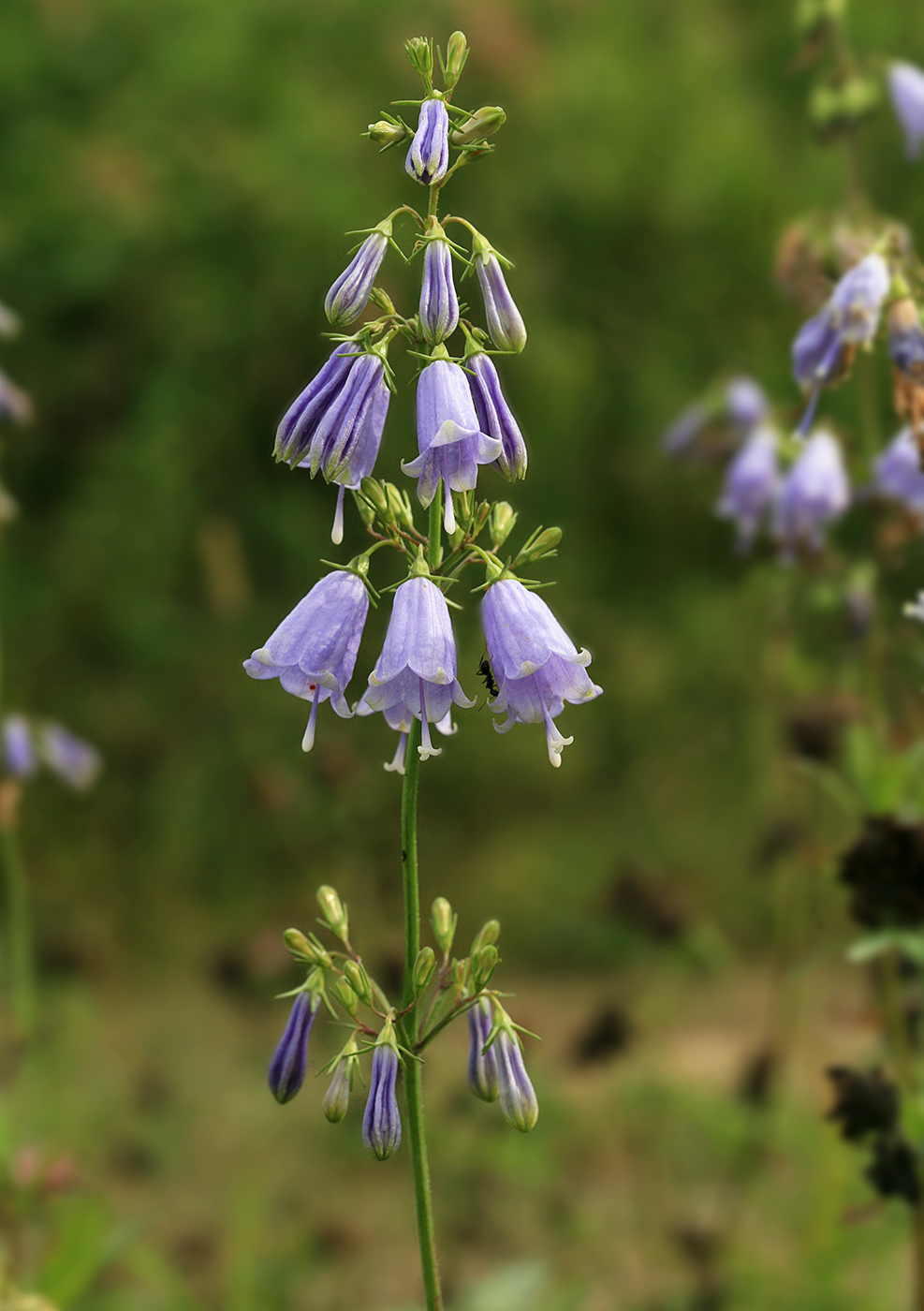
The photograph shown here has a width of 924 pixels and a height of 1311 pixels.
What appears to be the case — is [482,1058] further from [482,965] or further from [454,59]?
[454,59]

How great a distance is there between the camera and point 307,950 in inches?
61.9

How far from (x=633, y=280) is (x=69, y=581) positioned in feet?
8.81

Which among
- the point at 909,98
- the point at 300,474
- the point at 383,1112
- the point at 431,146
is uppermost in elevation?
the point at 300,474

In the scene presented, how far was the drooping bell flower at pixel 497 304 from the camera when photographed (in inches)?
59.1

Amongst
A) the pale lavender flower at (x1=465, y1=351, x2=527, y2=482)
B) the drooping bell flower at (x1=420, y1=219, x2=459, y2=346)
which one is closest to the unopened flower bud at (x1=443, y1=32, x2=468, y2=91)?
the drooping bell flower at (x1=420, y1=219, x2=459, y2=346)

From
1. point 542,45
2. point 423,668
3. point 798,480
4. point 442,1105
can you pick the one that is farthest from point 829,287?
point 542,45

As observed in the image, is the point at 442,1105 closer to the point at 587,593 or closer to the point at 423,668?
the point at 587,593

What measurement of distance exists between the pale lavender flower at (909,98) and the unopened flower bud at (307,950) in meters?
2.24

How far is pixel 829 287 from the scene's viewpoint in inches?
90.2

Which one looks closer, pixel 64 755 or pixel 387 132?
pixel 387 132

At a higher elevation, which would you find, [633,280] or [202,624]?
[633,280]

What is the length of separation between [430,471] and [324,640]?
235 mm

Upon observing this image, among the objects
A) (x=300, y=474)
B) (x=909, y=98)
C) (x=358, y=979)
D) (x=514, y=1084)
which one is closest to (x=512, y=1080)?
(x=514, y=1084)

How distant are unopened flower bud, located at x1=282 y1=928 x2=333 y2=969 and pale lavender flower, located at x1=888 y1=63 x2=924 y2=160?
7.35 ft
